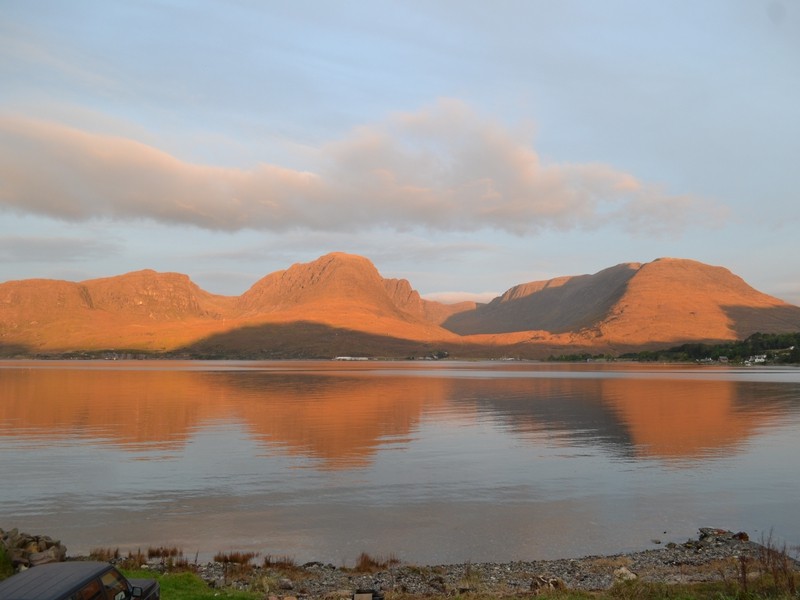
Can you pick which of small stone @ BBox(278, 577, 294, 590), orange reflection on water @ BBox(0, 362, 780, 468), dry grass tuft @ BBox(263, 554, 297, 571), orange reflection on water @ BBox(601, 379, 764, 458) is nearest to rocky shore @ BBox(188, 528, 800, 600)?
small stone @ BBox(278, 577, 294, 590)

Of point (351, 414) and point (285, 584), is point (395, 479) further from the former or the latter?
point (351, 414)

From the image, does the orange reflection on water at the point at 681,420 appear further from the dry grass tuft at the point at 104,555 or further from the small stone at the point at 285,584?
the dry grass tuft at the point at 104,555

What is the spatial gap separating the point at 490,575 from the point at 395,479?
43.5 ft

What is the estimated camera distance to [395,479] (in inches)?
1173

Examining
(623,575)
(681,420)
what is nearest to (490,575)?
(623,575)

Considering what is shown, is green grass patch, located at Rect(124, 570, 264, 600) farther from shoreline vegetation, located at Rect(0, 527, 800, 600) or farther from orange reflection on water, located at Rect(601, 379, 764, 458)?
orange reflection on water, located at Rect(601, 379, 764, 458)

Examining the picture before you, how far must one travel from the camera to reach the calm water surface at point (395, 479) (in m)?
21.2

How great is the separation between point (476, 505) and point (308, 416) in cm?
3143

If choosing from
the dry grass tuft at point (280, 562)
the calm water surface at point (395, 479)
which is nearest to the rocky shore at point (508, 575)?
the dry grass tuft at point (280, 562)

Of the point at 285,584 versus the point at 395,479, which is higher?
the point at 285,584

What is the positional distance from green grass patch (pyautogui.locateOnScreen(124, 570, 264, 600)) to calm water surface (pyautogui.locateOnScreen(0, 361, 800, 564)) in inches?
165

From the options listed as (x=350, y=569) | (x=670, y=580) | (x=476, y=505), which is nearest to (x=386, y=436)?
(x=476, y=505)

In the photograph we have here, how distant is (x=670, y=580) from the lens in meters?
15.9

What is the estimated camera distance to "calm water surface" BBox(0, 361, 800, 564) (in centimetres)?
2119
